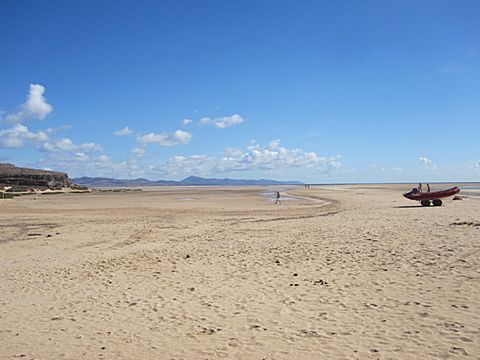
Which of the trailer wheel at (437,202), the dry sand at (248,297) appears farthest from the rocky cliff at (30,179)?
the dry sand at (248,297)

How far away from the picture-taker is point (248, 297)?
7.92 m

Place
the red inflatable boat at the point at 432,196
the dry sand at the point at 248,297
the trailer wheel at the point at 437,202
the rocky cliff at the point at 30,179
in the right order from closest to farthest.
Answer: the dry sand at the point at 248,297 < the trailer wheel at the point at 437,202 < the red inflatable boat at the point at 432,196 < the rocky cliff at the point at 30,179

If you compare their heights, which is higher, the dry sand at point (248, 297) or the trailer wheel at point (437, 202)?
the trailer wheel at point (437, 202)

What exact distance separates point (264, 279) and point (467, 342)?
4.71m

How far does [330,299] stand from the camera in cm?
756

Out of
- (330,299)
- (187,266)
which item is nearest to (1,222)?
(187,266)

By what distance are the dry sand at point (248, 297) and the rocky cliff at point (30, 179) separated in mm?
→ 88205

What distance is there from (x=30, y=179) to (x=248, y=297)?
334 feet

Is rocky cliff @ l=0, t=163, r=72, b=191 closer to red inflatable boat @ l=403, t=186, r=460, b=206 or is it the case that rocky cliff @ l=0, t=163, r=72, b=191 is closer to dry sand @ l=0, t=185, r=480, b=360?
red inflatable boat @ l=403, t=186, r=460, b=206

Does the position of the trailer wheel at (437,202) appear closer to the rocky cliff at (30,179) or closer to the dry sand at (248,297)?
the dry sand at (248,297)

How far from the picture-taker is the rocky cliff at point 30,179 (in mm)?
92812

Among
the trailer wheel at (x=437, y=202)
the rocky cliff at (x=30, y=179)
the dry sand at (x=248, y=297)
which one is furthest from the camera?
the rocky cliff at (x=30, y=179)

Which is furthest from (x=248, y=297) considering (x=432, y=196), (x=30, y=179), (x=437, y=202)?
(x=30, y=179)

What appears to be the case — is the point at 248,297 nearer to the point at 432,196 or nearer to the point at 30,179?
the point at 432,196
